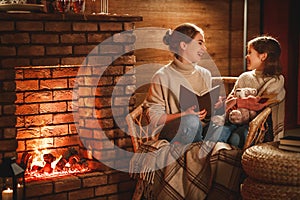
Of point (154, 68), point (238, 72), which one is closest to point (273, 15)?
point (238, 72)

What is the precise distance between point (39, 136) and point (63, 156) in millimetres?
209

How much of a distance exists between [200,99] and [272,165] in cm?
67

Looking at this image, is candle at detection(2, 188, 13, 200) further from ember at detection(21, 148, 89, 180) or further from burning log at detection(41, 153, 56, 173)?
burning log at detection(41, 153, 56, 173)

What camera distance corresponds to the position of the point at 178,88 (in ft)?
11.5

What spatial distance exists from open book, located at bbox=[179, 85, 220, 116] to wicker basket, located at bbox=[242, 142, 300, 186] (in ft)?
1.53

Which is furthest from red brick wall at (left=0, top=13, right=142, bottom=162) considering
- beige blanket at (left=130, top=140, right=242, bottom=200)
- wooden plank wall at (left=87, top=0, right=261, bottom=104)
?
beige blanket at (left=130, top=140, right=242, bottom=200)

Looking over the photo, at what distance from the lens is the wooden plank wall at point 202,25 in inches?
164

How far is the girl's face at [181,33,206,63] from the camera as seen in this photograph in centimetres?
354

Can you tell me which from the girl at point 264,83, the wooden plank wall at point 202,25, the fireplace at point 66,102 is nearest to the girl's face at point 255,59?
the girl at point 264,83

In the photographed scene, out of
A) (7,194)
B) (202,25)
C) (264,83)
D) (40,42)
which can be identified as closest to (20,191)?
(7,194)

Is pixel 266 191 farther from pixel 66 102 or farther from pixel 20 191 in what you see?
pixel 66 102

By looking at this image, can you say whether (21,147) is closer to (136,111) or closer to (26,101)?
(26,101)

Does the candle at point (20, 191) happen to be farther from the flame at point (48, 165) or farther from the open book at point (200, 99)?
the open book at point (200, 99)

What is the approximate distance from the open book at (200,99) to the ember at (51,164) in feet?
2.67
